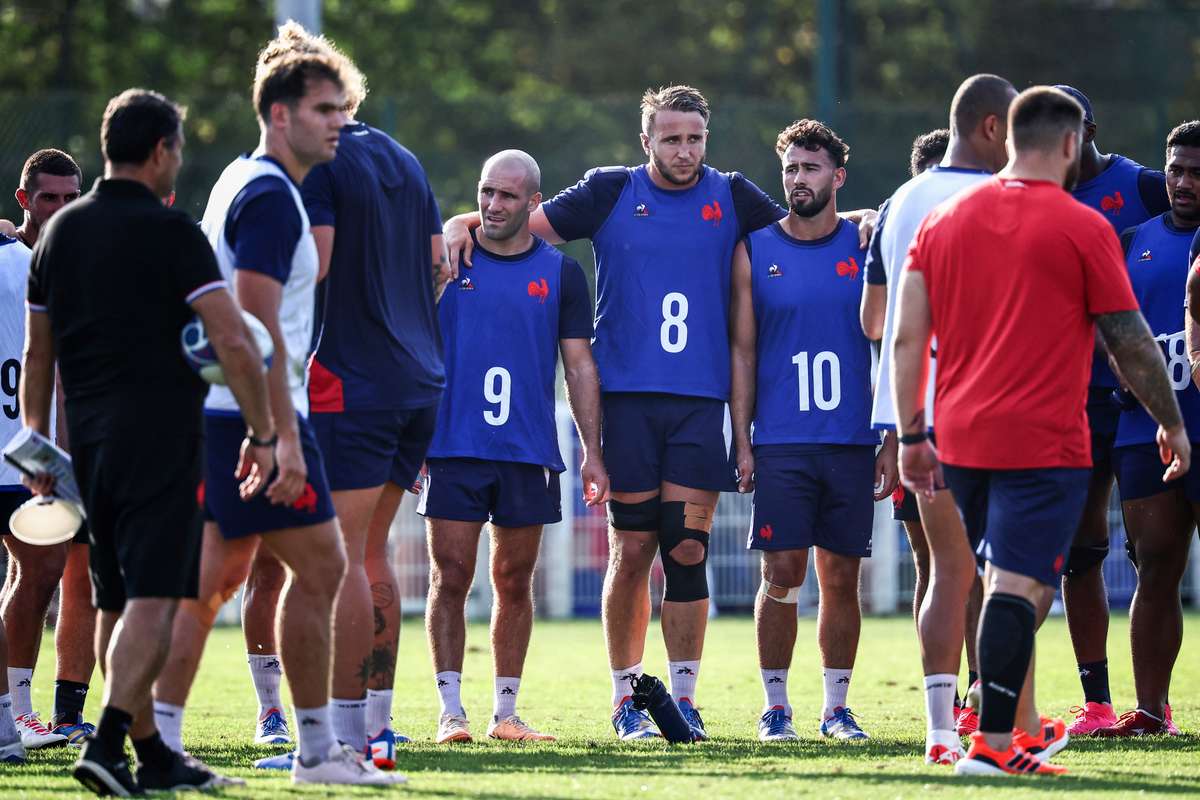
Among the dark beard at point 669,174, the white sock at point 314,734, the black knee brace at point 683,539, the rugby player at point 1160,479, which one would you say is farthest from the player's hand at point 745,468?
the white sock at point 314,734

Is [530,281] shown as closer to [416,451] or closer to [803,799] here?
[416,451]

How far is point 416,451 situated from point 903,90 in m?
30.4

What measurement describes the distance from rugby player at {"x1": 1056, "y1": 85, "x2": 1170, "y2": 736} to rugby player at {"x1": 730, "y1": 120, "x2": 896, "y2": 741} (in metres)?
0.93

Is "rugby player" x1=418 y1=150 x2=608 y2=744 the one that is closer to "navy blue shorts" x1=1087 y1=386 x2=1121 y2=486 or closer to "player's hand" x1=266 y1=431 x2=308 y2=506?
"navy blue shorts" x1=1087 y1=386 x2=1121 y2=486

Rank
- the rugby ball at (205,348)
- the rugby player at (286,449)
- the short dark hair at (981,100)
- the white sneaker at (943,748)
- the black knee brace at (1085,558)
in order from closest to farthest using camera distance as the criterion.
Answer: the rugby ball at (205,348)
the rugby player at (286,449)
the white sneaker at (943,748)
the short dark hair at (981,100)
the black knee brace at (1085,558)

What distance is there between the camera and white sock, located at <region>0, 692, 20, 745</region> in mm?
7117

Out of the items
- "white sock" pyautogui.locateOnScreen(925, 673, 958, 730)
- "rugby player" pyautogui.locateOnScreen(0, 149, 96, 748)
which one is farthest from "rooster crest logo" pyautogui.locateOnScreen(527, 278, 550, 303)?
"white sock" pyautogui.locateOnScreen(925, 673, 958, 730)

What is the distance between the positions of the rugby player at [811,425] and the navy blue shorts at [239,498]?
293cm

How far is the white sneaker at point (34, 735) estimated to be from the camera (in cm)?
775

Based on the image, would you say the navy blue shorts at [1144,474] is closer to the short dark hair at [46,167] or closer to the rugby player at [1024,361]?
the rugby player at [1024,361]

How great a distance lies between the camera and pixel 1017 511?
236 inches

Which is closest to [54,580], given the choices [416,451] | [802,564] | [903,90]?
[416,451]

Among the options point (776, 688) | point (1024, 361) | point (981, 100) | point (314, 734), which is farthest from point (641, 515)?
point (314, 734)

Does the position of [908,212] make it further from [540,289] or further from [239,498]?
[239,498]
